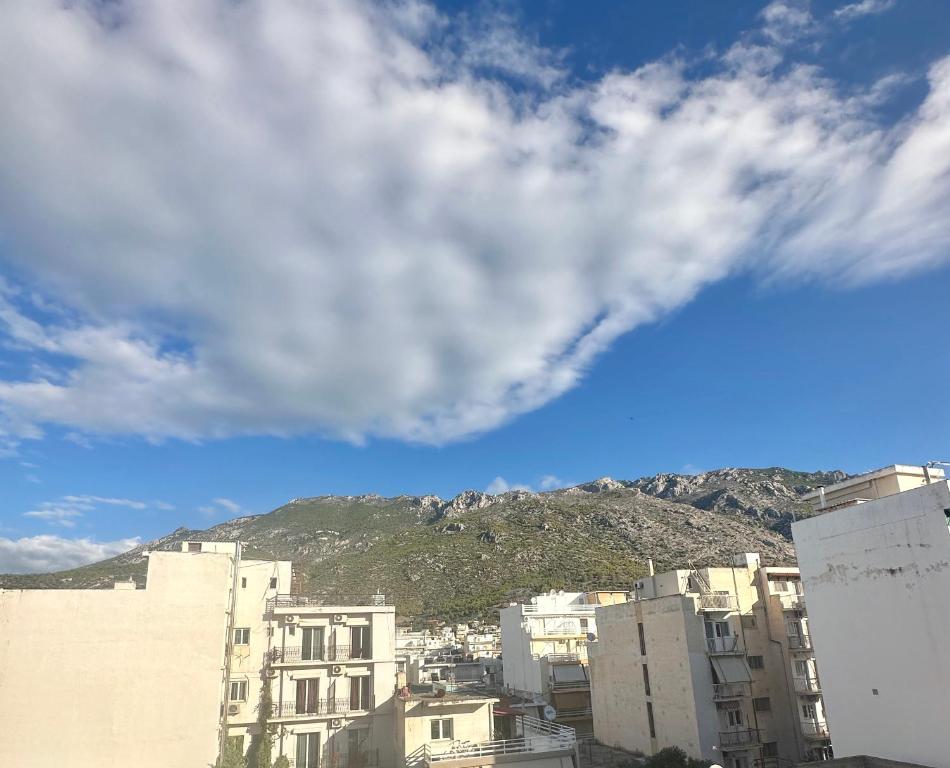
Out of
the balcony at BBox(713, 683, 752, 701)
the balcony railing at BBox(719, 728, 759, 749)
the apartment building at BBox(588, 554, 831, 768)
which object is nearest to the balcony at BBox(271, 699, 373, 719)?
the apartment building at BBox(588, 554, 831, 768)

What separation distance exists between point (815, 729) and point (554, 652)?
22252 millimetres

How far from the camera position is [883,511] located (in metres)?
25.5

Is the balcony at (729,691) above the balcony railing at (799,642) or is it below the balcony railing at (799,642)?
below

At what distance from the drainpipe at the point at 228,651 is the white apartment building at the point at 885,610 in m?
29.3

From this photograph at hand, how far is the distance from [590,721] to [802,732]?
1706cm

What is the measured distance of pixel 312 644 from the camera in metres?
35.9

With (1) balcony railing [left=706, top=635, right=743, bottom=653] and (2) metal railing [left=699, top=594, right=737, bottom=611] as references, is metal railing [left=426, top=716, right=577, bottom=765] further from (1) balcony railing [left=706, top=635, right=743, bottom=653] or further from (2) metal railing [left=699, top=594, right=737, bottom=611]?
(2) metal railing [left=699, top=594, right=737, bottom=611]

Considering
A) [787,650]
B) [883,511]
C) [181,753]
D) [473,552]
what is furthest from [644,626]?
[473,552]

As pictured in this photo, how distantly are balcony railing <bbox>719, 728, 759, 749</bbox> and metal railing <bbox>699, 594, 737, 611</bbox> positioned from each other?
7.11m

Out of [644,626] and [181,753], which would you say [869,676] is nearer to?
[644,626]

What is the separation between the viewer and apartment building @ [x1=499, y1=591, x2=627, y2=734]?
5138cm

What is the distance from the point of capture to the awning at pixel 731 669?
3747 centimetres

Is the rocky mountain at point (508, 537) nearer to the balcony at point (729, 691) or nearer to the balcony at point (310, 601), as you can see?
the balcony at point (310, 601)

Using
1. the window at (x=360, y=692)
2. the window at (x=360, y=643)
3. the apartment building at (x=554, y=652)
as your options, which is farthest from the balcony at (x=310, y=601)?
the apartment building at (x=554, y=652)
